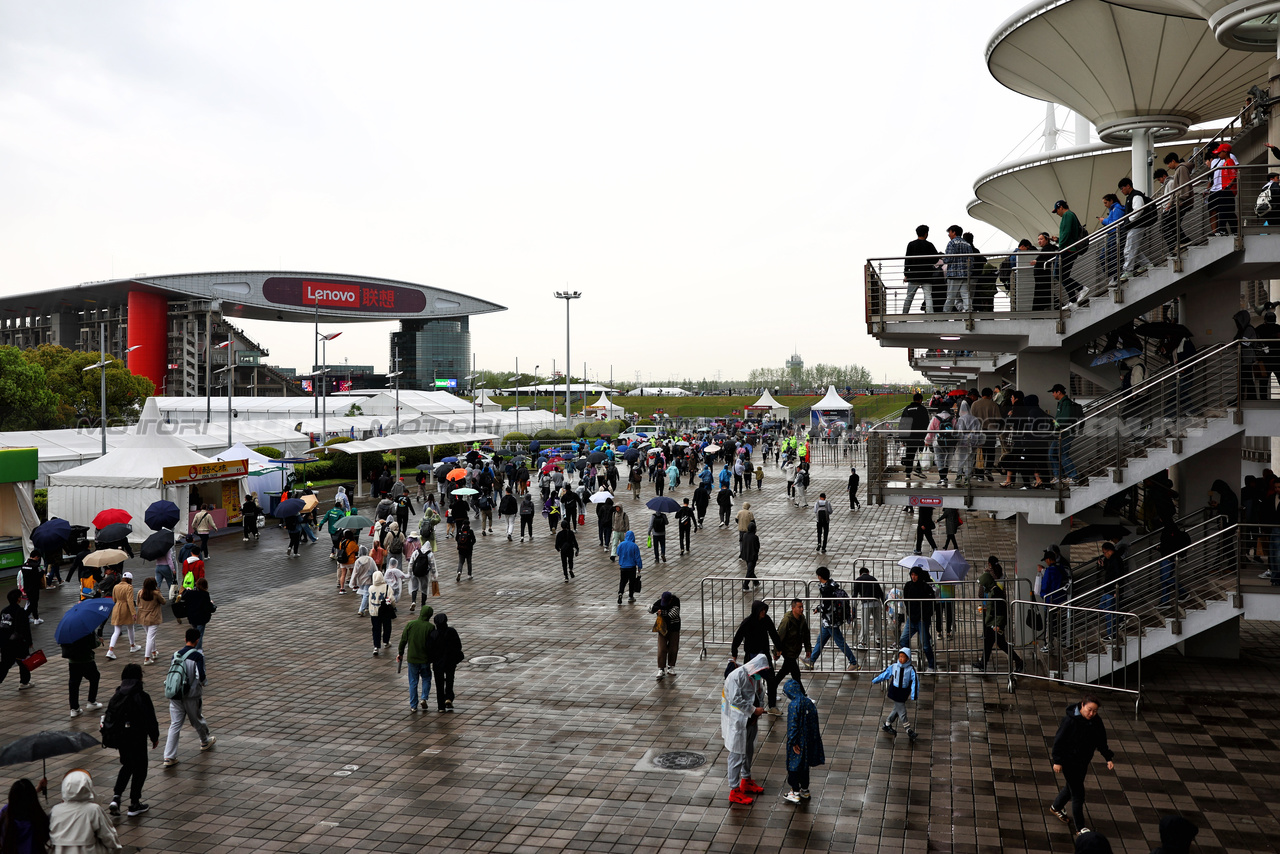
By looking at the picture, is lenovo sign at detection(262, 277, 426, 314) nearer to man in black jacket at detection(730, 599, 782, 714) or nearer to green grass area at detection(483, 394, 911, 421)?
green grass area at detection(483, 394, 911, 421)

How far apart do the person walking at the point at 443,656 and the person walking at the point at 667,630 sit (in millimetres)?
2722

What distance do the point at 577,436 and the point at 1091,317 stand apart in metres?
49.3

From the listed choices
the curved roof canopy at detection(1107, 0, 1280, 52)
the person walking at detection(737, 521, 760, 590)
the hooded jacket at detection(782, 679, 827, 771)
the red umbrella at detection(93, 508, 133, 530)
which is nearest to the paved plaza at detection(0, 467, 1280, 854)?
the hooded jacket at detection(782, 679, 827, 771)

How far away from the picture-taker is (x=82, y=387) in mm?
57844

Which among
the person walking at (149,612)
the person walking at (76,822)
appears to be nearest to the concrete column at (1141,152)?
the person walking at (149,612)

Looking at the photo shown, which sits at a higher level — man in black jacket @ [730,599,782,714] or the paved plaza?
man in black jacket @ [730,599,782,714]

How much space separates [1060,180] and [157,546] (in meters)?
26.5

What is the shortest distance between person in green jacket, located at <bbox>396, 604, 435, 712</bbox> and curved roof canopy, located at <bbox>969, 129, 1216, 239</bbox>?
24108 millimetres

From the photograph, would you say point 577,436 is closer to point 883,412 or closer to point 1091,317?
point 883,412

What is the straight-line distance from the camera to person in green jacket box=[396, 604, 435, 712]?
11062 mm

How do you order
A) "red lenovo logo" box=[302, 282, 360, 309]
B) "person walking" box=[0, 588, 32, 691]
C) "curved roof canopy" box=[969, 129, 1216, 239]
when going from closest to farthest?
"person walking" box=[0, 588, 32, 691]
"curved roof canopy" box=[969, 129, 1216, 239]
"red lenovo logo" box=[302, 282, 360, 309]

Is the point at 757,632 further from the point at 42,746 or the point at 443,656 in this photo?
the point at 42,746

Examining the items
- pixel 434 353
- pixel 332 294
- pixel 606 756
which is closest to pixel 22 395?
pixel 606 756

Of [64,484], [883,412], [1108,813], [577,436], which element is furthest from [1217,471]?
[883,412]
